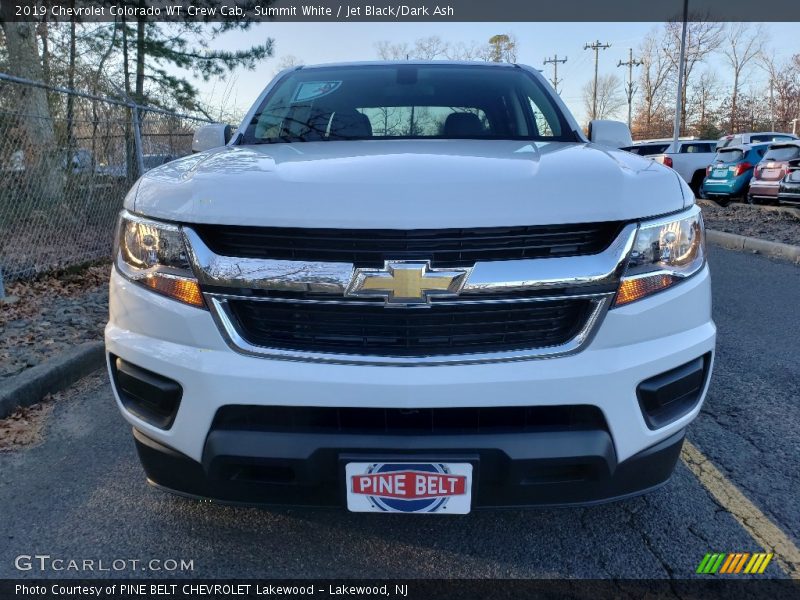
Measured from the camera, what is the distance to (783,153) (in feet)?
43.1

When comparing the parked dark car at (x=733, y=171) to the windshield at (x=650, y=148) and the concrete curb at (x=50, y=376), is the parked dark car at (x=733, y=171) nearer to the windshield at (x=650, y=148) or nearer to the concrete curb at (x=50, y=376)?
the windshield at (x=650, y=148)

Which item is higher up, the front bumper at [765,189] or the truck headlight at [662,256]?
the truck headlight at [662,256]

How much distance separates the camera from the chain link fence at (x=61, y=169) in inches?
244

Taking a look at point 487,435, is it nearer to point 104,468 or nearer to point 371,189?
point 371,189

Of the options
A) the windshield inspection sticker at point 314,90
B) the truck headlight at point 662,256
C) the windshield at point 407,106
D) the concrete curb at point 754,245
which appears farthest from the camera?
the concrete curb at point 754,245

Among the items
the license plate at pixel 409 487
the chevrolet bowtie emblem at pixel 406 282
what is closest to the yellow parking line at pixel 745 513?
the license plate at pixel 409 487

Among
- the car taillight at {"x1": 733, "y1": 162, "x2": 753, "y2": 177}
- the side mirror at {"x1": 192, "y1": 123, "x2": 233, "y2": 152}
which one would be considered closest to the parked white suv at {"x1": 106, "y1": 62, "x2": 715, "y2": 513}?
the side mirror at {"x1": 192, "y1": 123, "x2": 233, "y2": 152}

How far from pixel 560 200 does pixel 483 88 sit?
171 cm

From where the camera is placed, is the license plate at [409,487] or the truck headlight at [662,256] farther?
the truck headlight at [662,256]

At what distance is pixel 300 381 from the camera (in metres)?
1.71

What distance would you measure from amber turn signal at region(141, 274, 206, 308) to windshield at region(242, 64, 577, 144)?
3.88 feet

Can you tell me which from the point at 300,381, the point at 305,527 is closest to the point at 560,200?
the point at 300,381

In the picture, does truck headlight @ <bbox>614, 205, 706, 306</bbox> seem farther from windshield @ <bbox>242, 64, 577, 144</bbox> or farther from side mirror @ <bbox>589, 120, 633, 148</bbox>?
side mirror @ <bbox>589, 120, 633, 148</bbox>

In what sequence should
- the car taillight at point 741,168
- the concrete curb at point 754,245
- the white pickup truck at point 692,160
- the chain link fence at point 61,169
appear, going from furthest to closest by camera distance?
the white pickup truck at point 692,160
the car taillight at point 741,168
the concrete curb at point 754,245
the chain link fence at point 61,169
